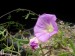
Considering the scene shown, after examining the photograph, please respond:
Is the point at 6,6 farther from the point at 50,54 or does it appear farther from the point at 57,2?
the point at 50,54

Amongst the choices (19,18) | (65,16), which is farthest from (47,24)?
(65,16)

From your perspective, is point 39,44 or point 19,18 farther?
point 19,18

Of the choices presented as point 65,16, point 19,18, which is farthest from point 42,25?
point 65,16

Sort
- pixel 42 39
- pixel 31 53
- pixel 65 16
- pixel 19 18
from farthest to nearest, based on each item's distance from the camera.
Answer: pixel 65 16
pixel 19 18
pixel 31 53
pixel 42 39

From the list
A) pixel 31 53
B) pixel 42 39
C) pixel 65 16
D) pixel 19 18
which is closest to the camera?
pixel 42 39

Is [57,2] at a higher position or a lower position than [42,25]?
higher

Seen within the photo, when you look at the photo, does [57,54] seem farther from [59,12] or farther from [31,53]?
[59,12]
